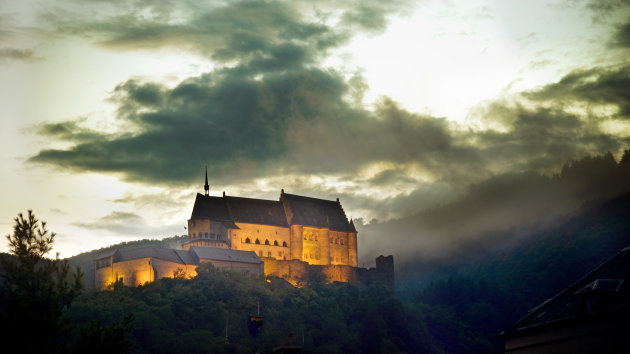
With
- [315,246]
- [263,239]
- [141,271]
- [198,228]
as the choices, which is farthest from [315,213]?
[141,271]

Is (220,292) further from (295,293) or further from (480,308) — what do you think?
(480,308)

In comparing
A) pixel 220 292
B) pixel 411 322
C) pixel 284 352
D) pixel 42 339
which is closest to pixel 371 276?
pixel 411 322

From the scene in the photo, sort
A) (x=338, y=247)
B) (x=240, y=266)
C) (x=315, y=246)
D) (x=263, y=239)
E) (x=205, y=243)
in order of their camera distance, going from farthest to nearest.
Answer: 1. (x=338, y=247)
2. (x=315, y=246)
3. (x=263, y=239)
4. (x=205, y=243)
5. (x=240, y=266)

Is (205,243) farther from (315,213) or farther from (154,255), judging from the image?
(315,213)

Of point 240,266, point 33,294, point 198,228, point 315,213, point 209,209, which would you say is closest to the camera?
point 33,294

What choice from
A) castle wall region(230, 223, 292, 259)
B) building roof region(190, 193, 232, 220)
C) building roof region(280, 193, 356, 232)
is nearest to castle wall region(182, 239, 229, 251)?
castle wall region(230, 223, 292, 259)

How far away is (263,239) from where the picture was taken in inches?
5133

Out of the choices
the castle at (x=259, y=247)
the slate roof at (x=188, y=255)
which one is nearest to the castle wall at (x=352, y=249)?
the castle at (x=259, y=247)

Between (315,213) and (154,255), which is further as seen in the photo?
(315,213)

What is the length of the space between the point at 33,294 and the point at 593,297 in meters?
22.8

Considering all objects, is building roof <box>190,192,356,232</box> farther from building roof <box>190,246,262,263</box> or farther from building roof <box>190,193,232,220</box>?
building roof <box>190,246,262,263</box>

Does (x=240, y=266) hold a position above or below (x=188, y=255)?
below

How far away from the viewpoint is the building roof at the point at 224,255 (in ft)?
391

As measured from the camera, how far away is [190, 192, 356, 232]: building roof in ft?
426
